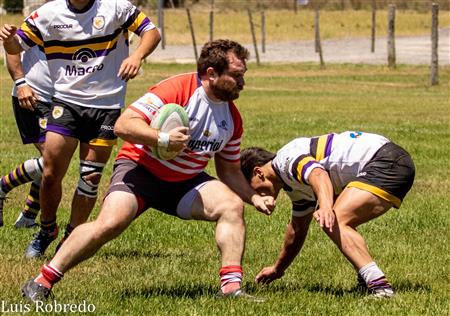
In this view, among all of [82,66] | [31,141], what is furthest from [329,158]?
[31,141]

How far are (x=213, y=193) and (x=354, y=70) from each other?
3198 centimetres

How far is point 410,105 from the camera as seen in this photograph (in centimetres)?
2433

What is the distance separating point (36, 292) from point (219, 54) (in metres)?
1.85

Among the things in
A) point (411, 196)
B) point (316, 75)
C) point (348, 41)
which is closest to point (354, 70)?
point (316, 75)

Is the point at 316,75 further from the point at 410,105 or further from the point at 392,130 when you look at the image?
the point at 392,130

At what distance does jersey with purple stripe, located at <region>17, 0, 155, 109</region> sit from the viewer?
8250 millimetres

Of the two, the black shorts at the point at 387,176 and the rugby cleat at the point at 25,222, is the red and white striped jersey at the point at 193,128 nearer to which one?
the black shorts at the point at 387,176

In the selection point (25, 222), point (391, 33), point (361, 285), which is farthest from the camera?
point (391, 33)

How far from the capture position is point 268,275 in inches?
302

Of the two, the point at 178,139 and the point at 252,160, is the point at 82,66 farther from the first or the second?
the point at 178,139

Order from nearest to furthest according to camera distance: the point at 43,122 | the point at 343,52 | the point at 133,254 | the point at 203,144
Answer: the point at 203,144 < the point at 133,254 < the point at 43,122 < the point at 343,52

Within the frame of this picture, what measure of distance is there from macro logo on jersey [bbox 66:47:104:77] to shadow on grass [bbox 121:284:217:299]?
74.3 inches

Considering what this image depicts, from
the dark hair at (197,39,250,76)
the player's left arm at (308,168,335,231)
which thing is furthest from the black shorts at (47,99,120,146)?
the player's left arm at (308,168,335,231)

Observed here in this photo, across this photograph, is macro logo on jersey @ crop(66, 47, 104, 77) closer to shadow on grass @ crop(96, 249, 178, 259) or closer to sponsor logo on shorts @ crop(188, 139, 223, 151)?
shadow on grass @ crop(96, 249, 178, 259)
